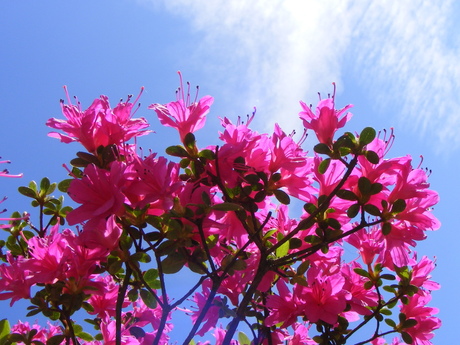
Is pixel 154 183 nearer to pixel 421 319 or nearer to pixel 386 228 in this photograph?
pixel 386 228

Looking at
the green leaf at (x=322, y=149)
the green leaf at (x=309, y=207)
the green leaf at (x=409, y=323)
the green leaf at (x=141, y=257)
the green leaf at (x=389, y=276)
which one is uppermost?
the green leaf at (x=322, y=149)

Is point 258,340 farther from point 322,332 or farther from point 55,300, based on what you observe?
point 55,300

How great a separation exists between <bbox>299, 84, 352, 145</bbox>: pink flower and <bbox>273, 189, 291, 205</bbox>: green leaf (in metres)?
0.26

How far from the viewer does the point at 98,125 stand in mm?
1893

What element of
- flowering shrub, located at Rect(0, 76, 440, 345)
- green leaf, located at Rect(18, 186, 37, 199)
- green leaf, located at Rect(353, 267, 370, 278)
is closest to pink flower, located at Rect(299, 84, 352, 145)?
flowering shrub, located at Rect(0, 76, 440, 345)

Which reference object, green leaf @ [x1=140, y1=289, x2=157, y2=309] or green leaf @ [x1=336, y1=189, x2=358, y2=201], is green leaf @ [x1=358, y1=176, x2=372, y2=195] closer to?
green leaf @ [x1=336, y1=189, x2=358, y2=201]

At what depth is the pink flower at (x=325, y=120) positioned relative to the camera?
6.17 feet

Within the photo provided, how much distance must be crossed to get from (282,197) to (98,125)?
770mm

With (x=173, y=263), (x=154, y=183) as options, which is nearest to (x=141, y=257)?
(x=173, y=263)

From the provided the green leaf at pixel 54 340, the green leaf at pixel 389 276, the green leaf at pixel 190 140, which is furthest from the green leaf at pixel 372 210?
the green leaf at pixel 54 340

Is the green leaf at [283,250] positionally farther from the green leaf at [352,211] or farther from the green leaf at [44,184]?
the green leaf at [44,184]

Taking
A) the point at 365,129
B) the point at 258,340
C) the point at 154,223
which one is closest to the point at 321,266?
the point at 258,340

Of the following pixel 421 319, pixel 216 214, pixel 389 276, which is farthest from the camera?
pixel 421 319

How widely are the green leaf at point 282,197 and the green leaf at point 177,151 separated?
1.21ft
